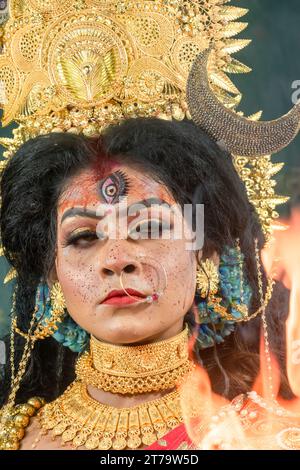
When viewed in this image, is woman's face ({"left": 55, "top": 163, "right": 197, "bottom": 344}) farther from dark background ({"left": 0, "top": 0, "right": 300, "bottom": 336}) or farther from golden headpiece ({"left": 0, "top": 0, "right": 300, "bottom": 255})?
dark background ({"left": 0, "top": 0, "right": 300, "bottom": 336})

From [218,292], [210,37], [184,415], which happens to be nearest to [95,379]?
[184,415]

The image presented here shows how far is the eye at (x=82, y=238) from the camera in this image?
3.11 m

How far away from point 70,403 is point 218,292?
80cm

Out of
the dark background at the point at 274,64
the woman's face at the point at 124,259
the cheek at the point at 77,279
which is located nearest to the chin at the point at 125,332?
the woman's face at the point at 124,259

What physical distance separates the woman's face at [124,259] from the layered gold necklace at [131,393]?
78mm

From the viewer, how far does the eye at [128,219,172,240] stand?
9.96 feet

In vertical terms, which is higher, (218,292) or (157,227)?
(157,227)

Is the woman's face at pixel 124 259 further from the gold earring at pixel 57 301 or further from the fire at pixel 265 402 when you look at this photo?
the fire at pixel 265 402

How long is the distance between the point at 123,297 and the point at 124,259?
15cm

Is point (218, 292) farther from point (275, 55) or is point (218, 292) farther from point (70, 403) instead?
point (275, 55)

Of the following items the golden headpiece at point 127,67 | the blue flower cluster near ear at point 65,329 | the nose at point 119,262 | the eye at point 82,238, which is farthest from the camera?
the blue flower cluster near ear at point 65,329

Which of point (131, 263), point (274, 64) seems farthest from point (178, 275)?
point (274, 64)

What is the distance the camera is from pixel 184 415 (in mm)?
3115

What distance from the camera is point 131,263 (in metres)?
2.99
